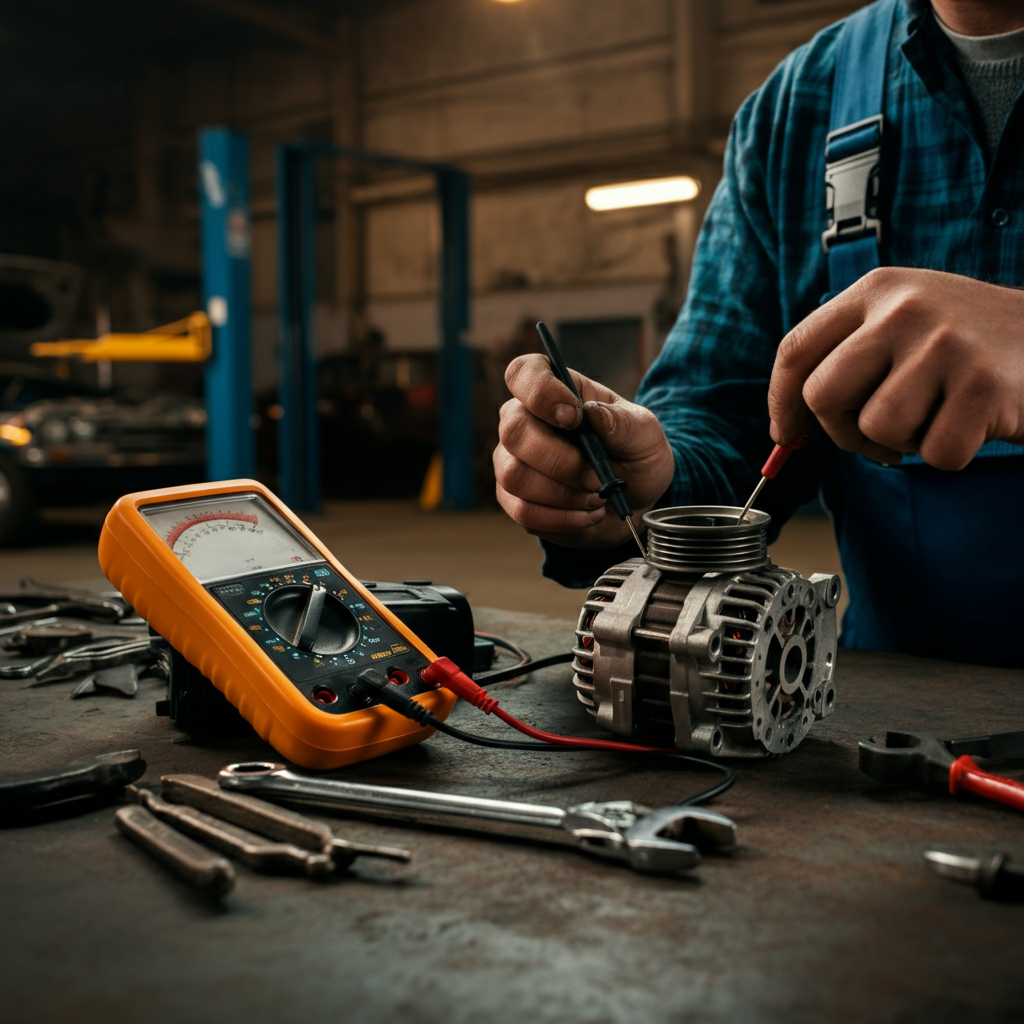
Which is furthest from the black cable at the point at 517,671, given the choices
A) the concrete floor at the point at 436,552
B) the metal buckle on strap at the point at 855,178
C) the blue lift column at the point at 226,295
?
the blue lift column at the point at 226,295

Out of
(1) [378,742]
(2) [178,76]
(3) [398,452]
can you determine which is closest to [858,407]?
(1) [378,742]

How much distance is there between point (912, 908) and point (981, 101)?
993 mm

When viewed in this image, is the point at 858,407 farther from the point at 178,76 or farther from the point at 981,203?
the point at 178,76

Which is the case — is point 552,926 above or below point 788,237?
below

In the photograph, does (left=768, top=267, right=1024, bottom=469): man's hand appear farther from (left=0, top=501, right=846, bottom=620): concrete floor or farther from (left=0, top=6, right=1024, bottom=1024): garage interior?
(left=0, top=501, right=846, bottom=620): concrete floor

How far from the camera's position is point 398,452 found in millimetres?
7871

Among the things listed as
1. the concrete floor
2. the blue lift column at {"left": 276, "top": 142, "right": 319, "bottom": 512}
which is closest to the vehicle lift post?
the blue lift column at {"left": 276, "top": 142, "right": 319, "bottom": 512}

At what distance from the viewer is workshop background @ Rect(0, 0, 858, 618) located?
18.2 ft

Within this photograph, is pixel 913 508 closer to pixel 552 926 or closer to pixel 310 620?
pixel 310 620

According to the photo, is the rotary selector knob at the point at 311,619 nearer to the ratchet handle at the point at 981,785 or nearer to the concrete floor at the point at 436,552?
the ratchet handle at the point at 981,785

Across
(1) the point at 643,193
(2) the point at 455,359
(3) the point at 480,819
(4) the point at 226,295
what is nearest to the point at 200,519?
(3) the point at 480,819

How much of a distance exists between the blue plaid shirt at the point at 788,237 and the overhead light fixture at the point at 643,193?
7163 mm

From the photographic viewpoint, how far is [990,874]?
0.47 m

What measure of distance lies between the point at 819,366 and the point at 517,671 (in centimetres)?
39
